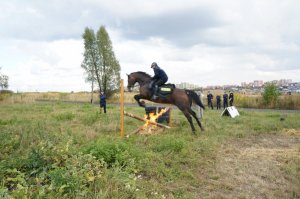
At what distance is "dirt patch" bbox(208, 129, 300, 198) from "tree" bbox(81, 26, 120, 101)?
4054 cm

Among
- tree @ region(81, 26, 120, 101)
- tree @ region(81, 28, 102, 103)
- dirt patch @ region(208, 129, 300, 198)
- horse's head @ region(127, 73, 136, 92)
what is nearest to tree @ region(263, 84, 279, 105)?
dirt patch @ region(208, 129, 300, 198)

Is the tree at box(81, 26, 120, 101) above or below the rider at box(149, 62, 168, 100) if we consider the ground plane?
above

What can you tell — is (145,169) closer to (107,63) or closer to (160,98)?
(160,98)

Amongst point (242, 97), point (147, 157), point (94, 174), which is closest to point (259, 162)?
point (147, 157)

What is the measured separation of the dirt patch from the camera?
5891 millimetres

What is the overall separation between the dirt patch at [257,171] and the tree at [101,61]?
40537 millimetres

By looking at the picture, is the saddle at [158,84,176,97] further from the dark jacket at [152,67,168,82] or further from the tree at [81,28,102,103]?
the tree at [81,28,102,103]

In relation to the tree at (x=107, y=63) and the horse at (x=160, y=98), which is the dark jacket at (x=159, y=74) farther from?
the tree at (x=107, y=63)

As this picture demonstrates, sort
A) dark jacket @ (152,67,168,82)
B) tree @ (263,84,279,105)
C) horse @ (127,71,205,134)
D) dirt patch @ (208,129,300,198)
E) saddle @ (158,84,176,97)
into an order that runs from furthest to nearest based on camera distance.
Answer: tree @ (263,84,279,105), horse @ (127,71,205,134), saddle @ (158,84,176,97), dark jacket @ (152,67,168,82), dirt patch @ (208,129,300,198)

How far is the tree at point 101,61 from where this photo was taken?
49531mm

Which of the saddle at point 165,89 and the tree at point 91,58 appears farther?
the tree at point 91,58

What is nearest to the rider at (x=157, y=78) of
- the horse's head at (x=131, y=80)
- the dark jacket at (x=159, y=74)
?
the dark jacket at (x=159, y=74)

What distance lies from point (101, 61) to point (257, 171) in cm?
4549

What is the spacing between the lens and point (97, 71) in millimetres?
50219
